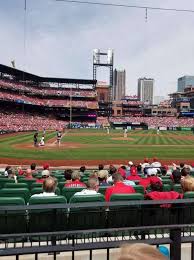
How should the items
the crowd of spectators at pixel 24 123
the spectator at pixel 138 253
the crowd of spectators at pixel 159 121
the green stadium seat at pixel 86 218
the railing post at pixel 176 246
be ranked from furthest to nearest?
the crowd of spectators at pixel 159 121 < the crowd of spectators at pixel 24 123 < the green stadium seat at pixel 86 218 < the railing post at pixel 176 246 < the spectator at pixel 138 253

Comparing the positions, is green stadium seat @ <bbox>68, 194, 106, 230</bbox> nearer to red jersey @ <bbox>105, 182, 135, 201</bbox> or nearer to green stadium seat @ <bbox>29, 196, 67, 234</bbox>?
green stadium seat @ <bbox>29, 196, 67, 234</bbox>

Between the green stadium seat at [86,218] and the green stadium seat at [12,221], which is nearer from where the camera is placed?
the green stadium seat at [12,221]

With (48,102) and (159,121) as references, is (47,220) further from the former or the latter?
(159,121)

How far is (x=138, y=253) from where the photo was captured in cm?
222

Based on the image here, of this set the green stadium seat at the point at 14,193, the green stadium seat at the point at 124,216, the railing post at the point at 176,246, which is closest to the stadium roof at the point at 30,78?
the green stadium seat at the point at 14,193

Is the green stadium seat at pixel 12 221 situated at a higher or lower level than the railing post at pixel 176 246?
lower

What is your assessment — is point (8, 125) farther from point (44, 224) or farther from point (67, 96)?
point (44, 224)

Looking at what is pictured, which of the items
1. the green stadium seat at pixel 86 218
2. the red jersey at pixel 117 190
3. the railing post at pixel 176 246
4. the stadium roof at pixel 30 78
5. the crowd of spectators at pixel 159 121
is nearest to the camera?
the railing post at pixel 176 246

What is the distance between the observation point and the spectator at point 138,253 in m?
2.22

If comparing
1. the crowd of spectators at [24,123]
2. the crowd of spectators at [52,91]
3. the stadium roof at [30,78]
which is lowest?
the crowd of spectators at [24,123]

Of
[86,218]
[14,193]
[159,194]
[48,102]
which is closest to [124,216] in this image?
[86,218]

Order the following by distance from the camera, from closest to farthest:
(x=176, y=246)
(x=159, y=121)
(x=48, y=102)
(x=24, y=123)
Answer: (x=176, y=246) → (x=24, y=123) → (x=48, y=102) → (x=159, y=121)

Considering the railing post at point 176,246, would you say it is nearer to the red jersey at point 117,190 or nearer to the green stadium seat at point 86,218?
the green stadium seat at point 86,218

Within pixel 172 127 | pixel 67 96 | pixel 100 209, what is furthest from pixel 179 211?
pixel 67 96
